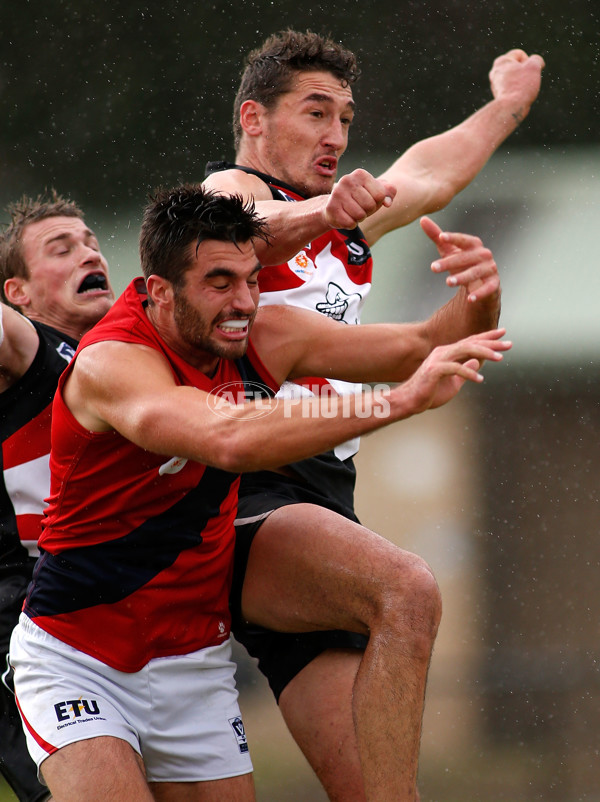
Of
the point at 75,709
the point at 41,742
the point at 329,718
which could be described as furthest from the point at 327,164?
the point at 41,742

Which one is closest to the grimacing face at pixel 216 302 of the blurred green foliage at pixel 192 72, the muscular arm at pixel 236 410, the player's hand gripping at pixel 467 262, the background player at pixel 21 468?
the muscular arm at pixel 236 410

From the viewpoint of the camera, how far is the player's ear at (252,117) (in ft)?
14.0

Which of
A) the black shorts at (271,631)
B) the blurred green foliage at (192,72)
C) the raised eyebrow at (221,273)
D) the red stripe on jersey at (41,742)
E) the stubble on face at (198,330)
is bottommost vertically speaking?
the red stripe on jersey at (41,742)

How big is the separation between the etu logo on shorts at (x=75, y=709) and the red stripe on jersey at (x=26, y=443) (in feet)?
3.18

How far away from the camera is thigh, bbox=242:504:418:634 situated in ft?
10.4

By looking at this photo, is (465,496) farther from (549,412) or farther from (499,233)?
(499,233)

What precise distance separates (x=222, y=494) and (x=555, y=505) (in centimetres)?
Result: 592

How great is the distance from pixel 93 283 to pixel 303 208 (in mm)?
1375

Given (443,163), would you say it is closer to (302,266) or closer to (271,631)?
(302,266)

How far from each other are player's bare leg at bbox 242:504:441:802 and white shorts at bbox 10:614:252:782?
0.25m

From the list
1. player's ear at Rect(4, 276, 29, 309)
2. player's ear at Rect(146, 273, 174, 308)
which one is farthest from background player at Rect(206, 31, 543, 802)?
player's ear at Rect(4, 276, 29, 309)

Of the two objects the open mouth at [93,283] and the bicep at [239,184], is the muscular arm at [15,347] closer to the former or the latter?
the open mouth at [93,283]

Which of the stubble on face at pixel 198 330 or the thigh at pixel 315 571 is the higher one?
the stubble on face at pixel 198 330

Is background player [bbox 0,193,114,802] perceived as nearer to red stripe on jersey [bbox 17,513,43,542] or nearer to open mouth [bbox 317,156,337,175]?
red stripe on jersey [bbox 17,513,43,542]
